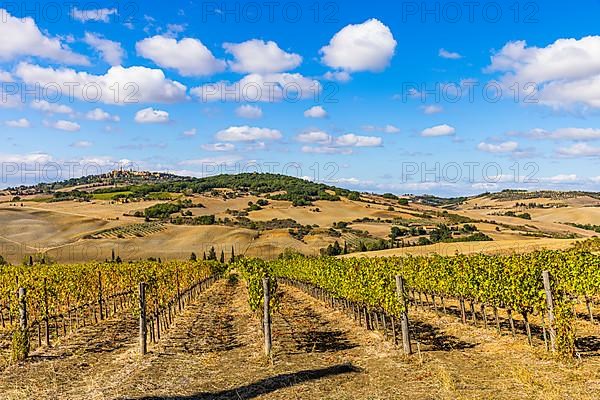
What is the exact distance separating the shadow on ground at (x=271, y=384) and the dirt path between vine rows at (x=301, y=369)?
24 millimetres

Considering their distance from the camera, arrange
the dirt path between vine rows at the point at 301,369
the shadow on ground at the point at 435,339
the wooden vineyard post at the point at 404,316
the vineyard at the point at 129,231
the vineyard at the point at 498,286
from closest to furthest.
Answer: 1. the dirt path between vine rows at the point at 301,369
2. the vineyard at the point at 498,286
3. the wooden vineyard post at the point at 404,316
4. the shadow on ground at the point at 435,339
5. the vineyard at the point at 129,231

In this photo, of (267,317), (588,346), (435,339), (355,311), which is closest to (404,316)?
(435,339)

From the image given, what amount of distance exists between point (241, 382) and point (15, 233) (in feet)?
312

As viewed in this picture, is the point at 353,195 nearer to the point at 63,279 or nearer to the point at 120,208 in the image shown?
the point at 120,208

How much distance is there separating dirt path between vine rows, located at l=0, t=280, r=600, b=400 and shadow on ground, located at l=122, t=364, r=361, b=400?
2 cm

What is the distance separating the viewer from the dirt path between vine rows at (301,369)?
1061cm

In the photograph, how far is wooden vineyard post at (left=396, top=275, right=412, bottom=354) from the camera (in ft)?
45.9

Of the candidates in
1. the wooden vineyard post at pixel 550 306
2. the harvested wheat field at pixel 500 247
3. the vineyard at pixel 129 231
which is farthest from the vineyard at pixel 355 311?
the vineyard at pixel 129 231

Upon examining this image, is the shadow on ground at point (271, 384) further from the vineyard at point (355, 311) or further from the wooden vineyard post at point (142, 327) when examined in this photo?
the wooden vineyard post at point (142, 327)

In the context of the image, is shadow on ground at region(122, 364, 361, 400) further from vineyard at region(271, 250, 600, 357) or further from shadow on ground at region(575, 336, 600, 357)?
shadow on ground at region(575, 336, 600, 357)

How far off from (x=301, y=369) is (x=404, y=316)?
333 centimetres

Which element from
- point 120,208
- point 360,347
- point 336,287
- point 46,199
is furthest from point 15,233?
point 360,347

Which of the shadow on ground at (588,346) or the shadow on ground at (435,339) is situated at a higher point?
the shadow on ground at (588,346)

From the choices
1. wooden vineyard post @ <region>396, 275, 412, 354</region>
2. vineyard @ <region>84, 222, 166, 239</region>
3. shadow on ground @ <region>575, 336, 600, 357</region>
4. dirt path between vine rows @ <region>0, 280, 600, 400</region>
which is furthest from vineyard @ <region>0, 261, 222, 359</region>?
vineyard @ <region>84, 222, 166, 239</region>
